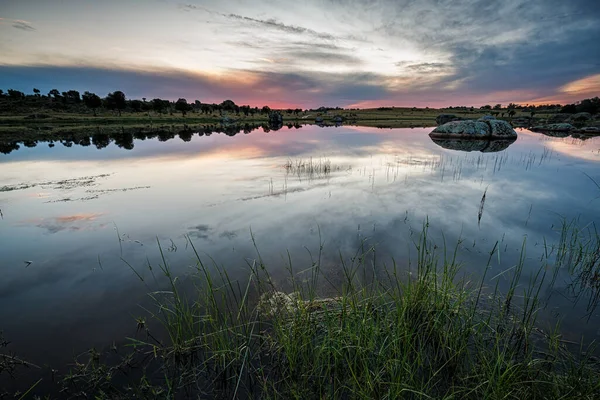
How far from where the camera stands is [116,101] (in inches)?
4203

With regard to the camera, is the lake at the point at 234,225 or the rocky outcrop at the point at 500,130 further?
the rocky outcrop at the point at 500,130

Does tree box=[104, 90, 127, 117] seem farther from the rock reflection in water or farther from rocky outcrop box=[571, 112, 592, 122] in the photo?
rocky outcrop box=[571, 112, 592, 122]

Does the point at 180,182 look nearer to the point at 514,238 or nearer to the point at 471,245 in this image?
the point at 471,245

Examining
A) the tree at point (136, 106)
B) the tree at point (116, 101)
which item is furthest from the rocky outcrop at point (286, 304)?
the tree at point (136, 106)

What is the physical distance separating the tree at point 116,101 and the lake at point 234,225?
108 m

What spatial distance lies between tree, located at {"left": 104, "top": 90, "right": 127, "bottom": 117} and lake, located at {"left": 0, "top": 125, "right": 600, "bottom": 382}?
108 meters

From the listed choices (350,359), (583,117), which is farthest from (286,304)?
(583,117)

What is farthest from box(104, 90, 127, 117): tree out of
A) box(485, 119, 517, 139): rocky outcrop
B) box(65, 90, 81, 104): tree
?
box(485, 119, 517, 139): rocky outcrop

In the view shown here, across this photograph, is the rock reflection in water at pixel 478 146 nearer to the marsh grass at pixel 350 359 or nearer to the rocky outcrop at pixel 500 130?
the rocky outcrop at pixel 500 130

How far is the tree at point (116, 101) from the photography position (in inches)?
4134

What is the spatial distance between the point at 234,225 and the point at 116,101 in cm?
12798

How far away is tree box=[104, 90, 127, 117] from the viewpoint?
105000 mm

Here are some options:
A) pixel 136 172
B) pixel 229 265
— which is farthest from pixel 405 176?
pixel 136 172

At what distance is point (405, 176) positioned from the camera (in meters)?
15.7
